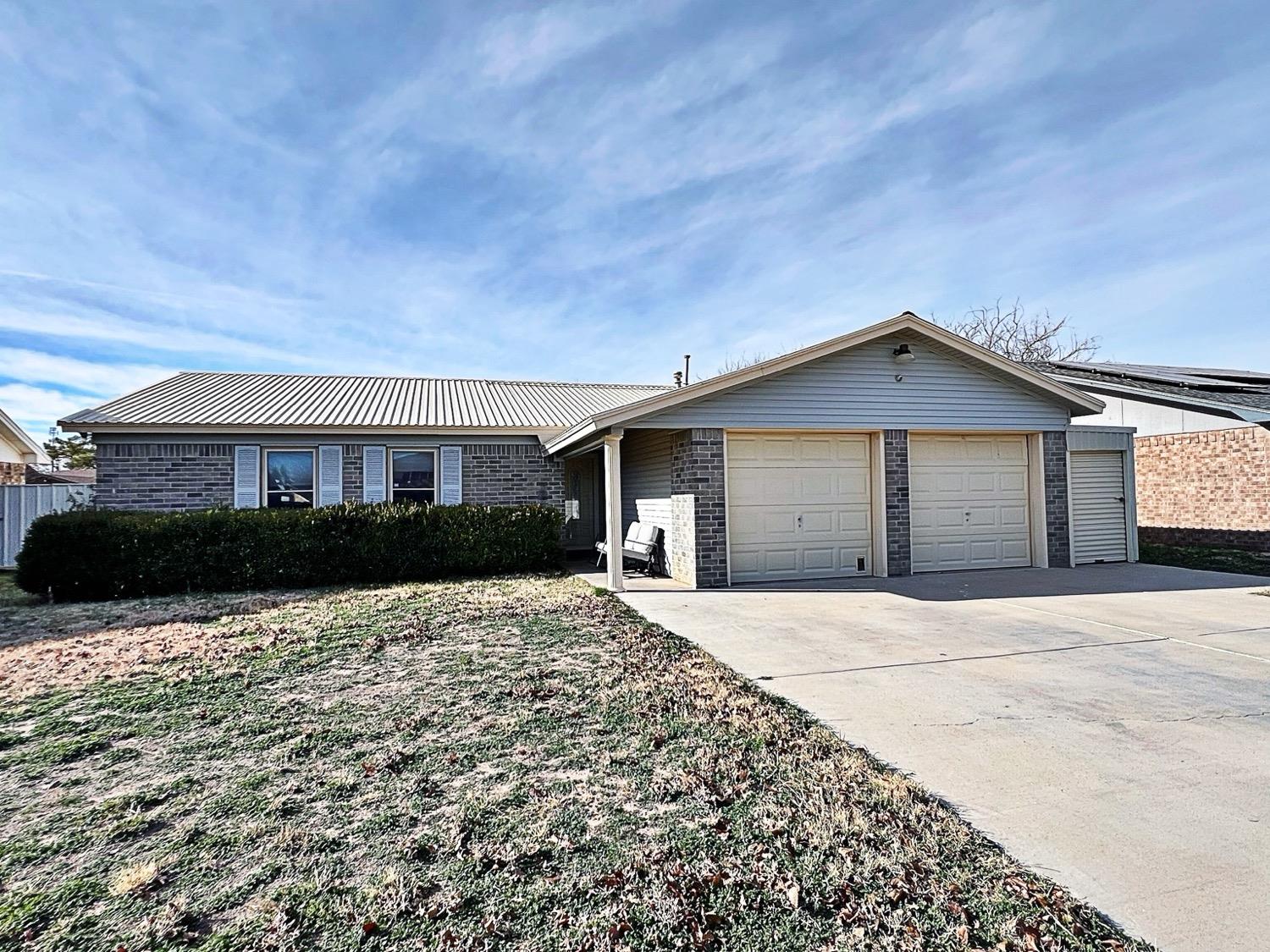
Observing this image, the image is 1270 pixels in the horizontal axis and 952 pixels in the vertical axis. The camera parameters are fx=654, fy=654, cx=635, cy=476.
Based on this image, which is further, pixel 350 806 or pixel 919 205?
pixel 919 205

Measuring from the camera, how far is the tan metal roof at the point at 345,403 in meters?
12.2

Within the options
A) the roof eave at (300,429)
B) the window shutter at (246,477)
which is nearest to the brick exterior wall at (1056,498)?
the roof eave at (300,429)

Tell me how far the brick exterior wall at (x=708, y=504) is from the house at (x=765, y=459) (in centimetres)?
3

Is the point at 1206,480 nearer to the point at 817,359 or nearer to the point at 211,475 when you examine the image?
the point at 817,359

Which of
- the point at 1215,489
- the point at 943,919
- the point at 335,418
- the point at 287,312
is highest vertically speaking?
the point at 287,312

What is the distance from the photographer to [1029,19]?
8055 mm

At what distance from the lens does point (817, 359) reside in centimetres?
990

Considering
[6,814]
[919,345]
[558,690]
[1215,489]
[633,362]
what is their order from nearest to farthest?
[6,814] → [558,690] → [919,345] → [1215,489] → [633,362]

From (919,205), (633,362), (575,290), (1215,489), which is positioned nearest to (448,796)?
(919,205)

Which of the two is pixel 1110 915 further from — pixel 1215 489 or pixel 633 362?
pixel 633 362

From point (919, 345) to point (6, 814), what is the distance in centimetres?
1122

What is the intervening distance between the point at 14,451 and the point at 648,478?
1968 centimetres

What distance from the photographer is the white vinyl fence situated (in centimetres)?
1361

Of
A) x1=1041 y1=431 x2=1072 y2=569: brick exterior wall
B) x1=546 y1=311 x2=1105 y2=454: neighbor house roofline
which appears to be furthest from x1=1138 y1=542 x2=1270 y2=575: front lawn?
x1=546 y1=311 x2=1105 y2=454: neighbor house roofline
